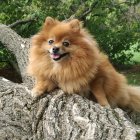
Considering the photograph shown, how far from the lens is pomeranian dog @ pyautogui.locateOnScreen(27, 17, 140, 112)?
17.1 feet

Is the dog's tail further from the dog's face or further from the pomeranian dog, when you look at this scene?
the dog's face

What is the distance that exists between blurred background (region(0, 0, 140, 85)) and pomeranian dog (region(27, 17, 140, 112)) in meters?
5.62

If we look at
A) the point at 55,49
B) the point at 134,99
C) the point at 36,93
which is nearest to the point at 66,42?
the point at 55,49

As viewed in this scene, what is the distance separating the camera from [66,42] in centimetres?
516

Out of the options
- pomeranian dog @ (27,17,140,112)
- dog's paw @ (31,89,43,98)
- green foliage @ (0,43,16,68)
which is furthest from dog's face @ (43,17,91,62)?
green foliage @ (0,43,16,68)

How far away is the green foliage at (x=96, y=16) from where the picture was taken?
A: 11516 millimetres

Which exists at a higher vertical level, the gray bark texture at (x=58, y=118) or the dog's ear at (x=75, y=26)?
the dog's ear at (x=75, y=26)

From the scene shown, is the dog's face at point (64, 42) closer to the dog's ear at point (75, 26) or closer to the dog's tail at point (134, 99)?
the dog's ear at point (75, 26)

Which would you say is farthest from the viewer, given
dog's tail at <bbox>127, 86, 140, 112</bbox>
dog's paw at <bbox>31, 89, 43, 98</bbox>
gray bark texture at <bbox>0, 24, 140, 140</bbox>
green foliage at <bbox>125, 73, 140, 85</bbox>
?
green foliage at <bbox>125, 73, 140, 85</bbox>

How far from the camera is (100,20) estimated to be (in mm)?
12812

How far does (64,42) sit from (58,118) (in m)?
0.96

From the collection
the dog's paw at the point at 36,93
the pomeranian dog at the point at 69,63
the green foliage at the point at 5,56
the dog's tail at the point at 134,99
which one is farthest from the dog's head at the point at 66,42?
the green foliage at the point at 5,56

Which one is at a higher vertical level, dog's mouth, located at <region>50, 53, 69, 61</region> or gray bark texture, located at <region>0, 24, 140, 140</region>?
dog's mouth, located at <region>50, 53, 69, 61</region>

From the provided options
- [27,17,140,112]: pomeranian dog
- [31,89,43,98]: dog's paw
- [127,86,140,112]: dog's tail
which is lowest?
[127,86,140,112]: dog's tail
